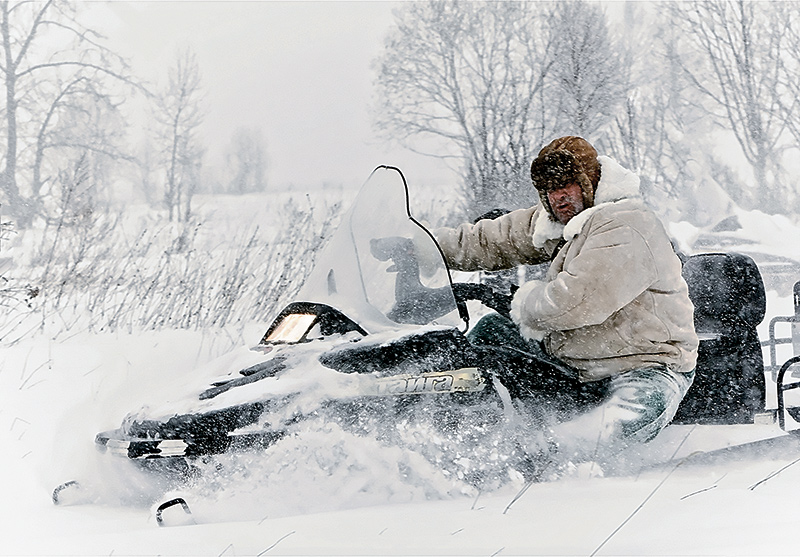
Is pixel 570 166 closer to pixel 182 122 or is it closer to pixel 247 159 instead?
pixel 247 159

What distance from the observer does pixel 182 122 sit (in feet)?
34.0

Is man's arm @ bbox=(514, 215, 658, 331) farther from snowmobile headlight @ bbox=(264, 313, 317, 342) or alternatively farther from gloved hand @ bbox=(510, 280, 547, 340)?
snowmobile headlight @ bbox=(264, 313, 317, 342)

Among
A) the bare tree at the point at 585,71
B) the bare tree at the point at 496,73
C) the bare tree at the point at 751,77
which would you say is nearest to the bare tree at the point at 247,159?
the bare tree at the point at 496,73

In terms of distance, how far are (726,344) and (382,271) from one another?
4.21 ft

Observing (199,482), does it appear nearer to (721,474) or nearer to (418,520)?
(418,520)

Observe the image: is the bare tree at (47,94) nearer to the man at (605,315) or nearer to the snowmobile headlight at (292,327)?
the snowmobile headlight at (292,327)

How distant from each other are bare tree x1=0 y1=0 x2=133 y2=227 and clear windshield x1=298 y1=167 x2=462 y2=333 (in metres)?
6.45

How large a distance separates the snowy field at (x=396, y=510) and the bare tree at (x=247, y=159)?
7.97m

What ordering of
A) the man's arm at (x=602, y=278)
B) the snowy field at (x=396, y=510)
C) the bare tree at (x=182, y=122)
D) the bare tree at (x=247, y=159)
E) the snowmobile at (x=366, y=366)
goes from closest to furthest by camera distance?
1. the snowy field at (x=396, y=510)
2. the snowmobile at (x=366, y=366)
3. the man's arm at (x=602, y=278)
4. the bare tree at (x=182, y=122)
5. the bare tree at (x=247, y=159)

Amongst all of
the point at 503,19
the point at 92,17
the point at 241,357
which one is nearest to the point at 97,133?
the point at 92,17

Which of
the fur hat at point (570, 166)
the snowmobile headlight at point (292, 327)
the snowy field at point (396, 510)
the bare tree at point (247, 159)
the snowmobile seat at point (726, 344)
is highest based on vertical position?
the bare tree at point (247, 159)

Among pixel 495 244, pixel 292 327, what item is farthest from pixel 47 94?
pixel 292 327

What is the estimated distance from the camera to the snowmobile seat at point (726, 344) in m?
2.50

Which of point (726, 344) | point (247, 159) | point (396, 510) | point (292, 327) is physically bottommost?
point (396, 510)
